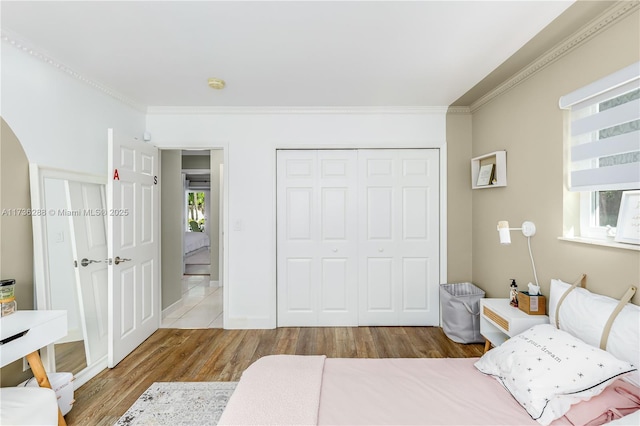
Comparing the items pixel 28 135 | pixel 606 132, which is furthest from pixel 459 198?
pixel 28 135

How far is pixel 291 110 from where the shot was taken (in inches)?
136

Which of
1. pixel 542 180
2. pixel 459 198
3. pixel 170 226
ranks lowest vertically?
pixel 170 226

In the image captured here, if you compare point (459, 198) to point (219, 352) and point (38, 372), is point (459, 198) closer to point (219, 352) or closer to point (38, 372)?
point (219, 352)

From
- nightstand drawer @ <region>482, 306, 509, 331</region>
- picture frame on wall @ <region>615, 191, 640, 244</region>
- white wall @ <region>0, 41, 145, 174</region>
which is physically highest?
white wall @ <region>0, 41, 145, 174</region>

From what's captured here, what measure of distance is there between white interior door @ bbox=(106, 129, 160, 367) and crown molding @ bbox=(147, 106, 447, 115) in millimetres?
522

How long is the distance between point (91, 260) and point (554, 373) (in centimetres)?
330

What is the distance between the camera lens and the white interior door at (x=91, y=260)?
2457 millimetres

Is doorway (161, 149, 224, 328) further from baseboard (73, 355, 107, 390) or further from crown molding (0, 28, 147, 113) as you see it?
crown molding (0, 28, 147, 113)

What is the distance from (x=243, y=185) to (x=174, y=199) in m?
1.37

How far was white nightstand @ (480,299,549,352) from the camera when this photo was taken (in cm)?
216

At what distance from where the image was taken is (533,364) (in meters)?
1.39

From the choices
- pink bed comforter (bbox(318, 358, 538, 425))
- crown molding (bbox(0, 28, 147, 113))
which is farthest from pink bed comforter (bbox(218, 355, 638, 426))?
crown molding (bbox(0, 28, 147, 113))

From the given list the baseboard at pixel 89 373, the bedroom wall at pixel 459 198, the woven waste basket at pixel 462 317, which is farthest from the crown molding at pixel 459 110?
the baseboard at pixel 89 373

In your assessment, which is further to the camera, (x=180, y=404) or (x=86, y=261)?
(x=86, y=261)
